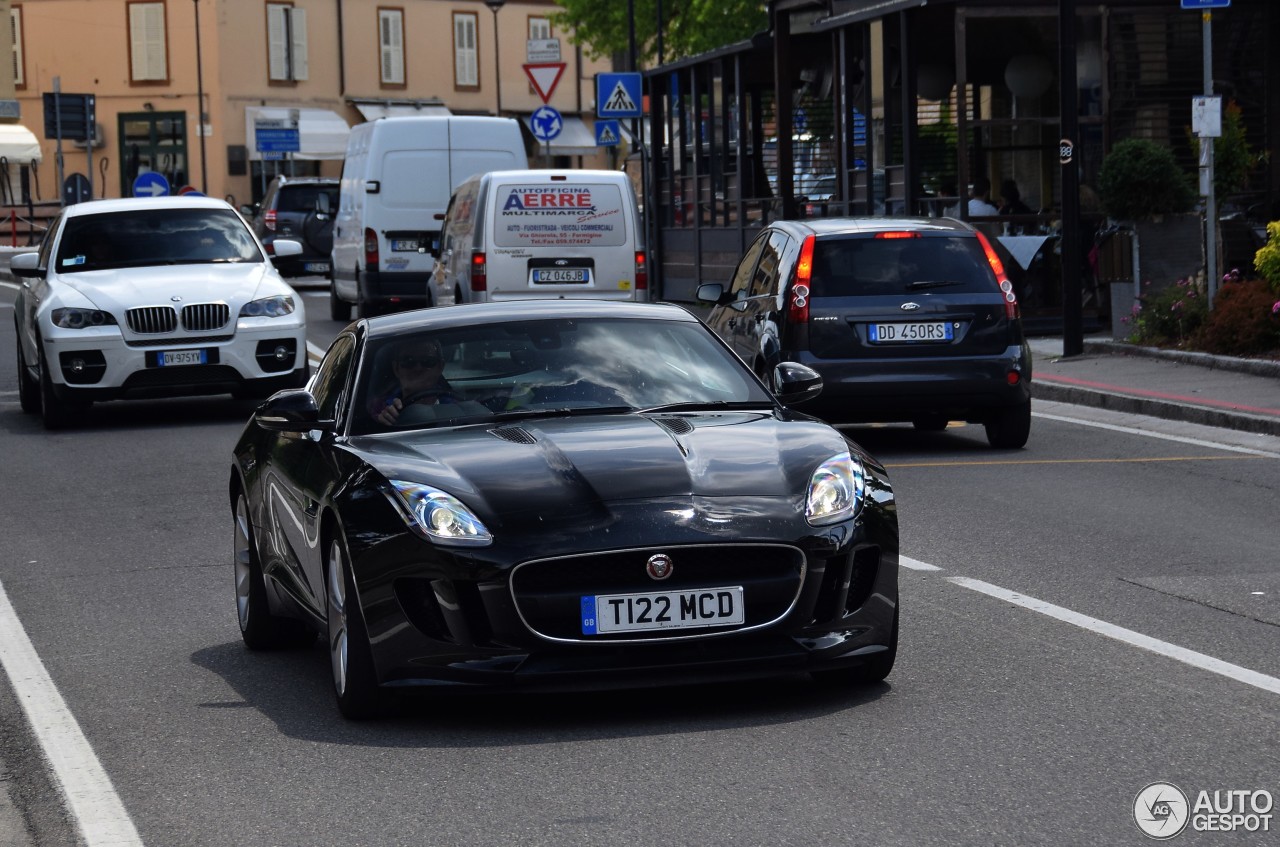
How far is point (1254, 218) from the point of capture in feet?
85.5

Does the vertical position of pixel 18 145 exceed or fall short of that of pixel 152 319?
it exceeds it

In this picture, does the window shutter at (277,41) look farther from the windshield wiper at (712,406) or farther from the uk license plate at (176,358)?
the windshield wiper at (712,406)

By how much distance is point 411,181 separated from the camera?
27734mm

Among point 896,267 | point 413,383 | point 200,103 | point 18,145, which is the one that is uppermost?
point 200,103

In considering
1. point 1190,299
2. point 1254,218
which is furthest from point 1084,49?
point 1190,299

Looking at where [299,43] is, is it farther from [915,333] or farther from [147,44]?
[915,333]

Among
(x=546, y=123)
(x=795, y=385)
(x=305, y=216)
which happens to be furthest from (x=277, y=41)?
(x=795, y=385)

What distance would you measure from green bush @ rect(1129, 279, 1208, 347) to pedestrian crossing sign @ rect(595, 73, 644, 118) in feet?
51.6

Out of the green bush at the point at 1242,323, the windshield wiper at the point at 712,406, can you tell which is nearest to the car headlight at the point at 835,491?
the windshield wiper at the point at 712,406

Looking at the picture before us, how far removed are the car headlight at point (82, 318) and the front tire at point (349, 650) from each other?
10.8 m

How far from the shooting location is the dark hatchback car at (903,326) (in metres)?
14.5

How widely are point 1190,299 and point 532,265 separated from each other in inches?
258

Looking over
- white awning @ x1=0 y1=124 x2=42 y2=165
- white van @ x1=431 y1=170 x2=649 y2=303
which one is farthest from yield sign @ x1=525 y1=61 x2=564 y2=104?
white awning @ x1=0 y1=124 x2=42 y2=165

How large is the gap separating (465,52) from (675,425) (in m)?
72.1
